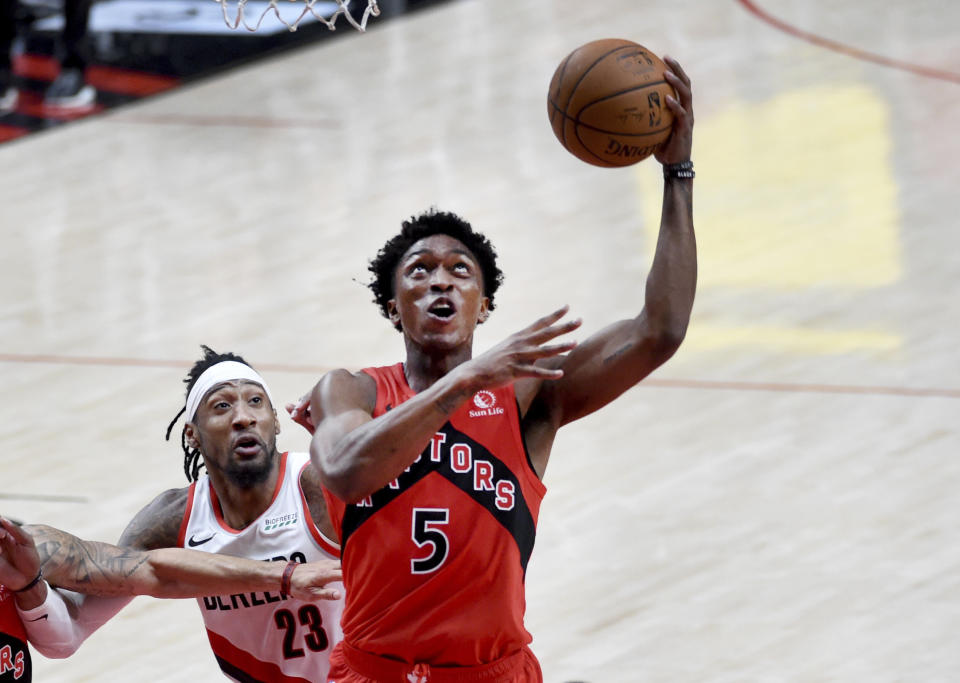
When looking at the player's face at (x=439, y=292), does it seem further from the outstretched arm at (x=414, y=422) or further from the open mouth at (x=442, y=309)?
the outstretched arm at (x=414, y=422)

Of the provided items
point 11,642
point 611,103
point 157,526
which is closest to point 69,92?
point 157,526

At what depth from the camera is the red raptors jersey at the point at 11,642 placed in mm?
4707

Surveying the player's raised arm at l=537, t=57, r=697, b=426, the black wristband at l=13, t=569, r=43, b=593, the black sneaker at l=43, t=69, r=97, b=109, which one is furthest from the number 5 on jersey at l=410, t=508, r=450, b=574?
the black sneaker at l=43, t=69, r=97, b=109

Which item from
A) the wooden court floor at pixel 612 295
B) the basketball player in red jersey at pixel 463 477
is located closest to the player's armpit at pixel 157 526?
the basketball player in red jersey at pixel 463 477

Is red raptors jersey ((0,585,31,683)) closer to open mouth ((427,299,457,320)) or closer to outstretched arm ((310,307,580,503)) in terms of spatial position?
outstretched arm ((310,307,580,503))

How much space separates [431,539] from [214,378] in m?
1.55

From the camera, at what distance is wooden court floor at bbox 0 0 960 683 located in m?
6.81

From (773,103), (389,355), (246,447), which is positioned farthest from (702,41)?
(246,447)

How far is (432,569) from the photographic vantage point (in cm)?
411

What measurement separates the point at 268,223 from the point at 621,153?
737 cm

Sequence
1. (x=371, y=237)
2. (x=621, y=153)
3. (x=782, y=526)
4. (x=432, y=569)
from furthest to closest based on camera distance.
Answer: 1. (x=371, y=237)
2. (x=782, y=526)
3. (x=621, y=153)
4. (x=432, y=569)

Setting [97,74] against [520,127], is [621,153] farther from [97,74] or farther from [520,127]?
[97,74]

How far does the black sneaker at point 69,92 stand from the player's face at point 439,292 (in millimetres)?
10431

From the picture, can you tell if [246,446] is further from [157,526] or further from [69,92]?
[69,92]
